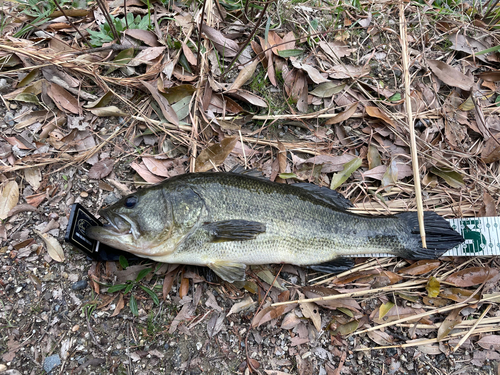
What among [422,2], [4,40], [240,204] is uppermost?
[422,2]

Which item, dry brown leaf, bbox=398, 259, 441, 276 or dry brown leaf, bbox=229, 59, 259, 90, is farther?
dry brown leaf, bbox=229, 59, 259, 90

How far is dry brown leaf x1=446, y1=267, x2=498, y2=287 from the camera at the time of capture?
11.8 ft

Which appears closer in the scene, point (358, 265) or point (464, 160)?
point (358, 265)

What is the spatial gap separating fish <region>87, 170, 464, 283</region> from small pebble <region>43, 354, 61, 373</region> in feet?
4.41

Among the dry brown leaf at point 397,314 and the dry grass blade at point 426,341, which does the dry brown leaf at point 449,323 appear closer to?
the dry grass blade at point 426,341

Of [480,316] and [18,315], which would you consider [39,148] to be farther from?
[480,316]

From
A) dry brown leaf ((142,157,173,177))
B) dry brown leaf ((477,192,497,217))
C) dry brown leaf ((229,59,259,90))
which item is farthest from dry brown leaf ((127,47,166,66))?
dry brown leaf ((477,192,497,217))

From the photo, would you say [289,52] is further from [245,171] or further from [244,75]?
[245,171]

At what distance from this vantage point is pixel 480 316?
359cm

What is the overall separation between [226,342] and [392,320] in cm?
197

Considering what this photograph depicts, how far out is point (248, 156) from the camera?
3932 millimetres

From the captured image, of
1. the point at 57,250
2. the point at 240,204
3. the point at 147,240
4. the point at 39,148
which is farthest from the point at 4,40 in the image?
the point at 240,204

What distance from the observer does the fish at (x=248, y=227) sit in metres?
3.12

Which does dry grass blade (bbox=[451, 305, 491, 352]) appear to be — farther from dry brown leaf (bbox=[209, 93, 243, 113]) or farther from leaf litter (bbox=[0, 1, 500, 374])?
dry brown leaf (bbox=[209, 93, 243, 113])
